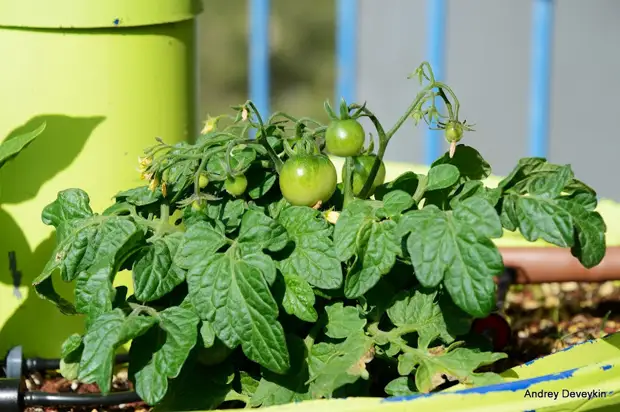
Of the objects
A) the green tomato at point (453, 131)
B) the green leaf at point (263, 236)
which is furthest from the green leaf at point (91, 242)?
the green tomato at point (453, 131)

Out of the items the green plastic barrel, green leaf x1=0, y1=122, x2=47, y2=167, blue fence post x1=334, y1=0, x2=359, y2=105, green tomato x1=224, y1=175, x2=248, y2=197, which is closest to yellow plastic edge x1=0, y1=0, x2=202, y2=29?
the green plastic barrel

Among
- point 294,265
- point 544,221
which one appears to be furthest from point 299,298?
point 544,221

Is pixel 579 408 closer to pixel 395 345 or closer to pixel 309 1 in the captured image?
pixel 395 345

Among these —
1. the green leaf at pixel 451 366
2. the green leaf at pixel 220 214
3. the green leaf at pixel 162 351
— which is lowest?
the green leaf at pixel 451 366

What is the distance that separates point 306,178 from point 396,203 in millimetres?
86

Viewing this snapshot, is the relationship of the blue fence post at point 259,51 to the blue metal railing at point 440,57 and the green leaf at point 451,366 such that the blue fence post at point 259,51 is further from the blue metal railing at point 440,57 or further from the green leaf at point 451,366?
the green leaf at point 451,366

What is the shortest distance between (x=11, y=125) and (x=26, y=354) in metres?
0.28

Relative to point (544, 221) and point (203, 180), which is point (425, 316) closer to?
point (544, 221)

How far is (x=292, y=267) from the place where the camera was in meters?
0.95

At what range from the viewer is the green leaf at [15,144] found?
1.13 meters

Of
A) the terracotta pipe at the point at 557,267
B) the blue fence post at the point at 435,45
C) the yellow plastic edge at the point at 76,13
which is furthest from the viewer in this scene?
the blue fence post at the point at 435,45

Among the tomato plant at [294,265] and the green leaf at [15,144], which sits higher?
the green leaf at [15,144]

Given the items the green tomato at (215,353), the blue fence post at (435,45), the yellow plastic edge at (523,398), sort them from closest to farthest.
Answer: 1. the yellow plastic edge at (523,398)
2. the green tomato at (215,353)
3. the blue fence post at (435,45)

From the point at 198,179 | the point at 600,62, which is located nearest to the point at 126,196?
the point at 198,179
